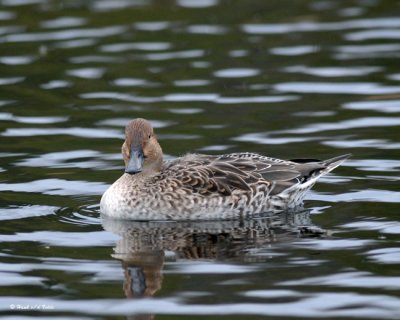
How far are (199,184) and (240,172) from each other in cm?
52

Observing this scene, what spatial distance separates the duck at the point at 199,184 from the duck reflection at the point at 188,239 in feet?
0.42

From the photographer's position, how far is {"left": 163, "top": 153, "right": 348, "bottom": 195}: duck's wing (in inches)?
509

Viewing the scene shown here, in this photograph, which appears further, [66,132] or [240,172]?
[66,132]

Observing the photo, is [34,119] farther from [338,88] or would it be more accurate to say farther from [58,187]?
[338,88]

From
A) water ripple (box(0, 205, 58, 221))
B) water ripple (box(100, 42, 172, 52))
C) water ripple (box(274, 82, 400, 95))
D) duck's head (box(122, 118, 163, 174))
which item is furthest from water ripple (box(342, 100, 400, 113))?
water ripple (box(0, 205, 58, 221))

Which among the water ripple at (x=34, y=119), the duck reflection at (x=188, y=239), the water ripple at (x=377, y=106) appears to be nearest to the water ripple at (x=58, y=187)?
the duck reflection at (x=188, y=239)

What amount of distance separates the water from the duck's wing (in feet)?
1.18

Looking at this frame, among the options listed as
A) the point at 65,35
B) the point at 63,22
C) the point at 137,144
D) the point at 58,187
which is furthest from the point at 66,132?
the point at 63,22

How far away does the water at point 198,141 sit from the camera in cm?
1003

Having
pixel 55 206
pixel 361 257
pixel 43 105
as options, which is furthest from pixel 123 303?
pixel 43 105

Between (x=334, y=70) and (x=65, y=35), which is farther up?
(x=65, y=35)

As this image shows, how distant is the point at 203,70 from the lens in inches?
752

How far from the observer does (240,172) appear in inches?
518

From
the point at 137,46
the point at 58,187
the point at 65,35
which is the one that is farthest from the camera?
the point at 65,35
